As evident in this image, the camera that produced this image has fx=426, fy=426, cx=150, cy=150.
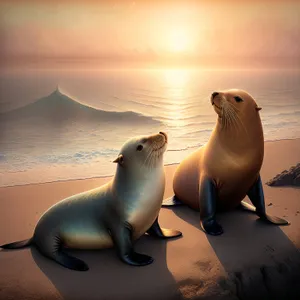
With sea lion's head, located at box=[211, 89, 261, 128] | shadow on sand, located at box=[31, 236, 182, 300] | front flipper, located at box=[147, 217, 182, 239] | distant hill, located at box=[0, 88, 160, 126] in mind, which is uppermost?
sea lion's head, located at box=[211, 89, 261, 128]

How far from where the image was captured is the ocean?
303 inches

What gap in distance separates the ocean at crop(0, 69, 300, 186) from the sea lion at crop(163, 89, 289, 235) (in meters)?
3.57

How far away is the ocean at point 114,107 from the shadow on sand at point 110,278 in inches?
162

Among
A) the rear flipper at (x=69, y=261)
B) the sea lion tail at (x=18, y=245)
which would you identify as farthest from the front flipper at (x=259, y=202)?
the sea lion tail at (x=18, y=245)

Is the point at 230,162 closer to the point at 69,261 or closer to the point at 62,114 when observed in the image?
the point at 69,261

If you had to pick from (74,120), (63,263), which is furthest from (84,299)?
(74,120)

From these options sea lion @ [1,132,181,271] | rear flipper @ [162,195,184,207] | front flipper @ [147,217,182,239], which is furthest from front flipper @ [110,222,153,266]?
rear flipper @ [162,195,184,207]

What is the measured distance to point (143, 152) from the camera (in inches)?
99.6

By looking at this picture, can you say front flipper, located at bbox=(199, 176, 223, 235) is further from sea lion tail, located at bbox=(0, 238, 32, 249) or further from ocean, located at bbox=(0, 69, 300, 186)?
ocean, located at bbox=(0, 69, 300, 186)

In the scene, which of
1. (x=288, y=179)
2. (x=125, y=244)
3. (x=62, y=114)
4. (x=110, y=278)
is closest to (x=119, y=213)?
(x=125, y=244)

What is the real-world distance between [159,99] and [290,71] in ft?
12.2

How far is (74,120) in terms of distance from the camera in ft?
32.4

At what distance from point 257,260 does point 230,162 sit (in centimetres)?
71

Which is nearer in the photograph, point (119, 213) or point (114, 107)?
point (119, 213)
